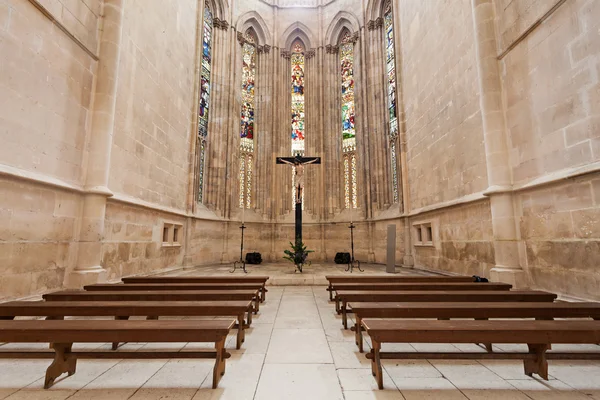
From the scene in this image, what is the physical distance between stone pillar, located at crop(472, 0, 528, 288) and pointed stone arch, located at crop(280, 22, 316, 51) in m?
10.1

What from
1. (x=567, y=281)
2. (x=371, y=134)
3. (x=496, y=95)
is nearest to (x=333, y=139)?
(x=371, y=134)

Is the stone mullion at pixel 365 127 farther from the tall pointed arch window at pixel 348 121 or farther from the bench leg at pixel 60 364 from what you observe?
the bench leg at pixel 60 364

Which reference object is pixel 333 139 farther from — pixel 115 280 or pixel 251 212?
pixel 115 280

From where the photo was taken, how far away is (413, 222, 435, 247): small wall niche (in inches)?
303

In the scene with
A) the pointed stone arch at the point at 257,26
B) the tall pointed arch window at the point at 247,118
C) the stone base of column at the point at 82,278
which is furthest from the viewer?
the pointed stone arch at the point at 257,26

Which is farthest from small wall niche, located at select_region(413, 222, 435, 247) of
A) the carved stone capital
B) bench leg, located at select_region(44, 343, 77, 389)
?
the carved stone capital

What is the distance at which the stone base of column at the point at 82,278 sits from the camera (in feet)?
14.6

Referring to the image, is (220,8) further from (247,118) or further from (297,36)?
(247,118)

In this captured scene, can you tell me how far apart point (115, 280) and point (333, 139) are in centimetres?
1029

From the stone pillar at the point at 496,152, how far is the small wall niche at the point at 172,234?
7615 millimetres

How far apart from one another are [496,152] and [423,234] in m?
3.66

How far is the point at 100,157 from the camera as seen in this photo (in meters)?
4.89

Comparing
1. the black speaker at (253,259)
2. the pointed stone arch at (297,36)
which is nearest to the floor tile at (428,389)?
the black speaker at (253,259)

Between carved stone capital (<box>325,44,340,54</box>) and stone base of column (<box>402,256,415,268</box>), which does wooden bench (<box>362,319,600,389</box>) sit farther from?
carved stone capital (<box>325,44,340,54</box>)
